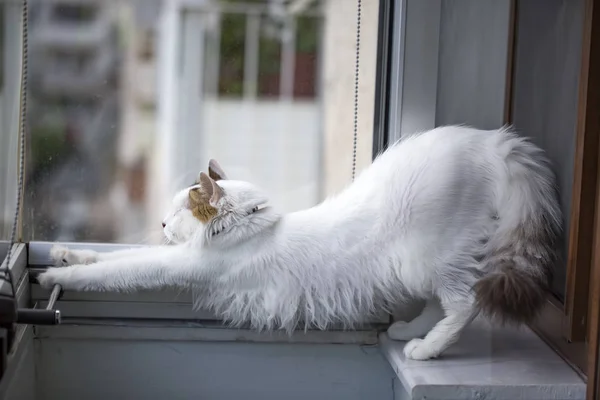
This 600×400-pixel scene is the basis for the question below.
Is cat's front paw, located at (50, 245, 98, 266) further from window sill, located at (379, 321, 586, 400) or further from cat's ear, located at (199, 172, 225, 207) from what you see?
window sill, located at (379, 321, 586, 400)

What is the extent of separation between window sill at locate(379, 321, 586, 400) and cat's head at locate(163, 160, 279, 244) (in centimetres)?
39

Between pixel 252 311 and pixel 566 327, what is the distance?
23.9 inches

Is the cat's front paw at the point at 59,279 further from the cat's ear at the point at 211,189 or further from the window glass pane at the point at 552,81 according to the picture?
the window glass pane at the point at 552,81

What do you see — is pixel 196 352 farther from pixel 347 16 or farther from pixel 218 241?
pixel 347 16

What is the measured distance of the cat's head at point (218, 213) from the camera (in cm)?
149

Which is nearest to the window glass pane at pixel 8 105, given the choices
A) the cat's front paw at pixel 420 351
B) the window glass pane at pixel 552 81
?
the cat's front paw at pixel 420 351

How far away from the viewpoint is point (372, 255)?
150 centimetres

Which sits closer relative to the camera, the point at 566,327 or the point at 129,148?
the point at 566,327


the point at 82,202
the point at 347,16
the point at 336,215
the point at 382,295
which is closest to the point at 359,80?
the point at 347,16

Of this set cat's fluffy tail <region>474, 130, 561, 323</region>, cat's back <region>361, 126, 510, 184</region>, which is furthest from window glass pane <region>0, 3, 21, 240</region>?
cat's fluffy tail <region>474, 130, 561, 323</region>

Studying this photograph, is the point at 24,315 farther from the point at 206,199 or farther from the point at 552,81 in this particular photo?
the point at 552,81

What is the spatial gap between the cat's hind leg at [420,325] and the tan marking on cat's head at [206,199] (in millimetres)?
456

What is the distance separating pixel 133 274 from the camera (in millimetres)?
1542

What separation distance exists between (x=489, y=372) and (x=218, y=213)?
60cm
